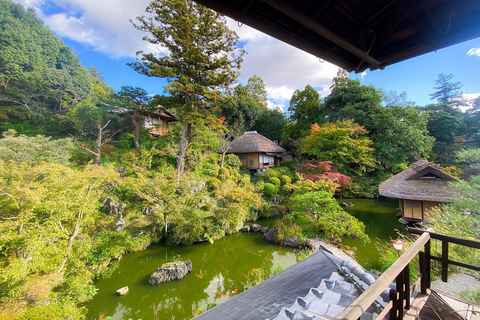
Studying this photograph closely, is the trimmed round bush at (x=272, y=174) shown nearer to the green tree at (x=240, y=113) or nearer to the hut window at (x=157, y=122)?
the green tree at (x=240, y=113)

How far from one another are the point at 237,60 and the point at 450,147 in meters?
22.9

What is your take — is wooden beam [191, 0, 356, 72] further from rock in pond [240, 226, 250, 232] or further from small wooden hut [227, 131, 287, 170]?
small wooden hut [227, 131, 287, 170]

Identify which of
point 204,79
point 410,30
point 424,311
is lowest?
point 424,311

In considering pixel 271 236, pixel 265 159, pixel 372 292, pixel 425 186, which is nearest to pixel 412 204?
pixel 425 186

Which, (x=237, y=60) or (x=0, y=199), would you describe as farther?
(x=237, y=60)

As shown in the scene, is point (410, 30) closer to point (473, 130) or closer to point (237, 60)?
point (237, 60)

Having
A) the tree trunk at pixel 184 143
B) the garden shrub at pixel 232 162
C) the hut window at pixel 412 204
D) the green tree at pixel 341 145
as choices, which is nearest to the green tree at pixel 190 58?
the tree trunk at pixel 184 143

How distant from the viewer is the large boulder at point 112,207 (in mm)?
7724

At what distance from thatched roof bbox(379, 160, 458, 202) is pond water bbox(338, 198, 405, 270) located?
5.21 ft

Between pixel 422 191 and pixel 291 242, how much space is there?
7007mm

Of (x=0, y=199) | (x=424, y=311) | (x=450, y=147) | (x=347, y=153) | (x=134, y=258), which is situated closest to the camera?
(x=424, y=311)

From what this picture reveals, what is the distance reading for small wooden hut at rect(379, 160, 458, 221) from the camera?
8430mm

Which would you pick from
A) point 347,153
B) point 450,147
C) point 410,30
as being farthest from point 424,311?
point 450,147

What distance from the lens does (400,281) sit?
1404 mm
